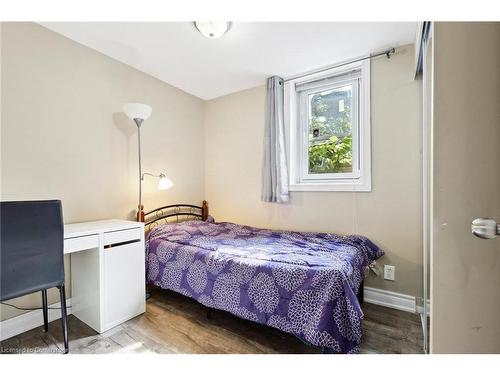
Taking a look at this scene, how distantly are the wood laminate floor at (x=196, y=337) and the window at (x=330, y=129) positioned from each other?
1137 millimetres

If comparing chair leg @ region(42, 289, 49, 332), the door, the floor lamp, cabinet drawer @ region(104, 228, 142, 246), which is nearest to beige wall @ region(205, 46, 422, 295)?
the floor lamp

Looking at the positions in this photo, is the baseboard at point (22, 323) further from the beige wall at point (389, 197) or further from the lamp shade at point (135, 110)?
the beige wall at point (389, 197)

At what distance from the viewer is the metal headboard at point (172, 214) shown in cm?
254

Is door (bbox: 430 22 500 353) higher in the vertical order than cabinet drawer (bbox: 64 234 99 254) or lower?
higher

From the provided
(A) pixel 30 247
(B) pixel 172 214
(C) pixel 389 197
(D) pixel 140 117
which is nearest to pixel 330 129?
(C) pixel 389 197

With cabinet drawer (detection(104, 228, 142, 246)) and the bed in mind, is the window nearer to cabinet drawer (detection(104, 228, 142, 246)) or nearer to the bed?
the bed

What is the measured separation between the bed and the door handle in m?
0.81

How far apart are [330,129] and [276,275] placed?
1.70m

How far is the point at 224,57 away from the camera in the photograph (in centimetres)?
224

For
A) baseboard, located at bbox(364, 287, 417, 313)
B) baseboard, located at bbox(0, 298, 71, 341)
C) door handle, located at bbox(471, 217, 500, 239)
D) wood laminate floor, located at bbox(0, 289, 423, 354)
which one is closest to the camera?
door handle, located at bbox(471, 217, 500, 239)

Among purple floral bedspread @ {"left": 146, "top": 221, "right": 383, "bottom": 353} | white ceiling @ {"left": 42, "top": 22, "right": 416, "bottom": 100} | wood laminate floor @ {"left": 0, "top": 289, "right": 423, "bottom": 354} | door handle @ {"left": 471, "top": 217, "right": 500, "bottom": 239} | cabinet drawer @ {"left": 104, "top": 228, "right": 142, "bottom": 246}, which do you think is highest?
white ceiling @ {"left": 42, "top": 22, "right": 416, "bottom": 100}

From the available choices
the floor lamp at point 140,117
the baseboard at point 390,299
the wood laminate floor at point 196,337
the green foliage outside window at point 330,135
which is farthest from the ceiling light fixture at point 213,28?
the baseboard at point 390,299

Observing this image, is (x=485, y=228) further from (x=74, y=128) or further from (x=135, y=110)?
(x=74, y=128)

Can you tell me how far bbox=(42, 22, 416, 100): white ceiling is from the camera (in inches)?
71.3
